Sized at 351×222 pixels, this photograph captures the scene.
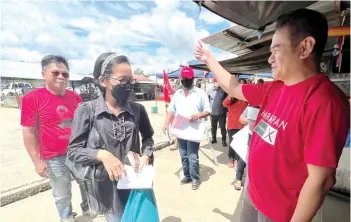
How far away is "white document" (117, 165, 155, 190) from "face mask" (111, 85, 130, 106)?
1.56 ft

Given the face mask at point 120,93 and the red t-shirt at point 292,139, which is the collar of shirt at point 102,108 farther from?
the red t-shirt at point 292,139

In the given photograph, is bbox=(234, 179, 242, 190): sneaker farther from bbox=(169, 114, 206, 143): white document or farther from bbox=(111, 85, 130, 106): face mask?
bbox=(111, 85, 130, 106): face mask

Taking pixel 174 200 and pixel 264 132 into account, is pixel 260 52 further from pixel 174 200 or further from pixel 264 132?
pixel 174 200

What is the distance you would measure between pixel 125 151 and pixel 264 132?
0.99 metres

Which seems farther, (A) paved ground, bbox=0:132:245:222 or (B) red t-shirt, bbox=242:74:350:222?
(A) paved ground, bbox=0:132:245:222

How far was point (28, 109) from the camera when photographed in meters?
2.38

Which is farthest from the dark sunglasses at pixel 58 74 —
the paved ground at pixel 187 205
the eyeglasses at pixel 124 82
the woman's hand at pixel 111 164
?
the paved ground at pixel 187 205

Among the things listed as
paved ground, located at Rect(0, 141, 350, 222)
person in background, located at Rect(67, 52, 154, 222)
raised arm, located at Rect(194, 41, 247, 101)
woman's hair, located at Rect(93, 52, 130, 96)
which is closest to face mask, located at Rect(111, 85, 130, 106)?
person in background, located at Rect(67, 52, 154, 222)

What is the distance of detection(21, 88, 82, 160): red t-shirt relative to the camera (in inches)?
94.5

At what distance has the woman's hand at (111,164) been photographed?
161cm

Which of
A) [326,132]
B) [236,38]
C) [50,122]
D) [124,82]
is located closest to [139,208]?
[124,82]

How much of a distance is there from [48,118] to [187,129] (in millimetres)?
2044

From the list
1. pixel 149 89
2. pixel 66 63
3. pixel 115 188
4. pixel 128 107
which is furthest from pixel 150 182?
pixel 149 89

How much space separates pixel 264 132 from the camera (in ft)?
4.21
